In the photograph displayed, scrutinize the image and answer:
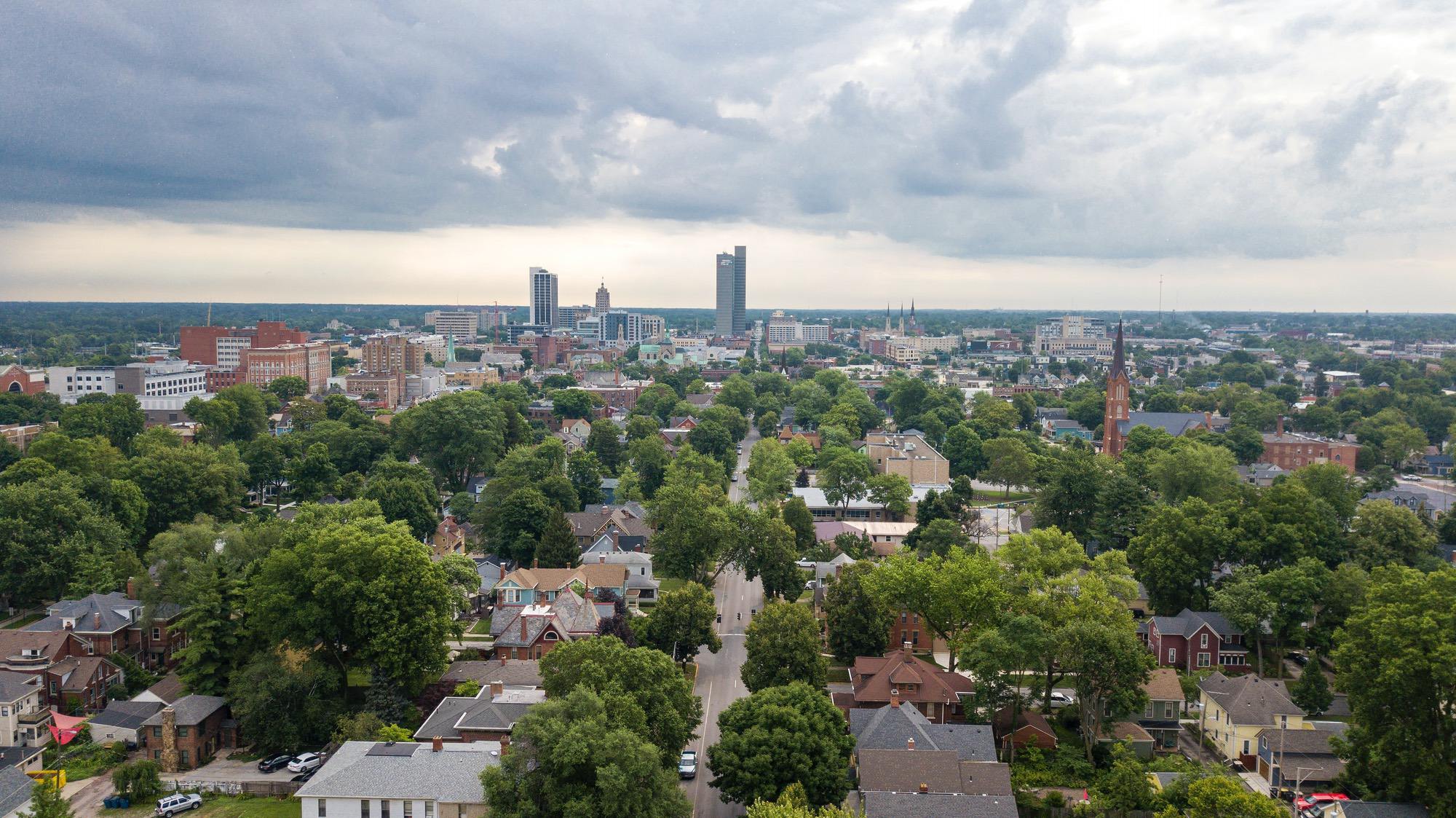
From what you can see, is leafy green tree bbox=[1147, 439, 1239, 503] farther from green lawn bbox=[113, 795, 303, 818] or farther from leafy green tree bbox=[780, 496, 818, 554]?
green lawn bbox=[113, 795, 303, 818]

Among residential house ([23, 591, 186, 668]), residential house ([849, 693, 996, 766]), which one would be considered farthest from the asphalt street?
residential house ([23, 591, 186, 668])

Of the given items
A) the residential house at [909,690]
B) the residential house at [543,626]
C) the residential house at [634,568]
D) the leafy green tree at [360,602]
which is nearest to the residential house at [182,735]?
the leafy green tree at [360,602]

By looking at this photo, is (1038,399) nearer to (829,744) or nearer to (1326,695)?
(1326,695)

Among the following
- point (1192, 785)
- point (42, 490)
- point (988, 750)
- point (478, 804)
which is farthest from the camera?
point (42, 490)

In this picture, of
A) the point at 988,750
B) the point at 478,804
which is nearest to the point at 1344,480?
the point at 988,750

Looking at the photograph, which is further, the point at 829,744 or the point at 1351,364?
the point at 1351,364

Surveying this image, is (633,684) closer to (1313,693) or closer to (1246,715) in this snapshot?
(1246,715)
